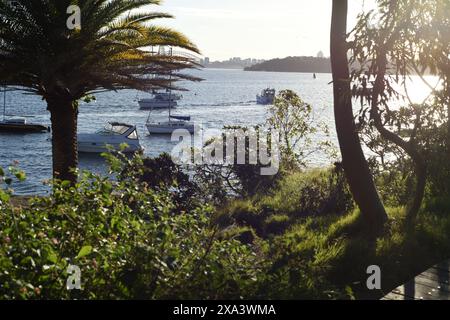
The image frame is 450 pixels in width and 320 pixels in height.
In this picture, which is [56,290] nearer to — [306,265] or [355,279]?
[306,265]

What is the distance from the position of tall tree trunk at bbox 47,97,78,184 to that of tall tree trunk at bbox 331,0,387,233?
6821 mm

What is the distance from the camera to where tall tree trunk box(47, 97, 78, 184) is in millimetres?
13344

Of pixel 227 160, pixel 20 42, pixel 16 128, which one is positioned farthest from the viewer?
pixel 16 128

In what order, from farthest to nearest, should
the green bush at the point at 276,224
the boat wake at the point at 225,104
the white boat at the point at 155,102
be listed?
1. the boat wake at the point at 225,104
2. the white boat at the point at 155,102
3. the green bush at the point at 276,224

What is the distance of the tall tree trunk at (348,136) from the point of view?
8766 millimetres

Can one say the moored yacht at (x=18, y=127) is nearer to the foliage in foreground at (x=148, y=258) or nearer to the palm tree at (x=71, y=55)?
the palm tree at (x=71, y=55)

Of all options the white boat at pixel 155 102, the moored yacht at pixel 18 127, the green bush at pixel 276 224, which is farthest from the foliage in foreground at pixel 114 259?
the white boat at pixel 155 102

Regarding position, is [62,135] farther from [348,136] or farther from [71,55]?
[348,136]

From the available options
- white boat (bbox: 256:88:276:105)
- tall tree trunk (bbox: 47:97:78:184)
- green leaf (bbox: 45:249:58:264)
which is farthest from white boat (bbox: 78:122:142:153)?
white boat (bbox: 256:88:276:105)

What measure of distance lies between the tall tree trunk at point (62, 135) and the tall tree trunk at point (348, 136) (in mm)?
6821

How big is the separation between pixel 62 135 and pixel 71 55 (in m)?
1.99

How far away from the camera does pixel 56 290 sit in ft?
15.0

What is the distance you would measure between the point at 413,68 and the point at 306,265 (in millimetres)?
4516
